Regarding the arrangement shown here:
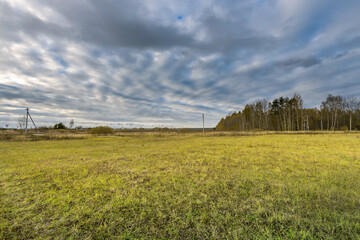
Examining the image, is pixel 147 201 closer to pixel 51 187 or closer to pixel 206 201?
pixel 206 201

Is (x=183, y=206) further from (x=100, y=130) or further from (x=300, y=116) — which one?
(x=300, y=116)

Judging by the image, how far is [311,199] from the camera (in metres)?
2.94

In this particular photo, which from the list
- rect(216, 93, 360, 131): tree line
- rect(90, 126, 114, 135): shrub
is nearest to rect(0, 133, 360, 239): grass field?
rect(90, 126, 114, 135): shrub

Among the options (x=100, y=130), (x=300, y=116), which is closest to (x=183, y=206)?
(x=100, y=130)

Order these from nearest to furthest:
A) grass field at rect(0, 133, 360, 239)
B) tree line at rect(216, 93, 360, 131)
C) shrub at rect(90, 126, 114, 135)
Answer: grass field at rect(0, 133, 360, 239) → shrub at rect(90, 126, 114, 135) → tree line at rect(216, 93, 360, 131)

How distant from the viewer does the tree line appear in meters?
46.9

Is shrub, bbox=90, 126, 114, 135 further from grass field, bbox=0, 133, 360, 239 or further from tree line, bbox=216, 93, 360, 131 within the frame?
tree line, bbox=216, 93, 360, 131

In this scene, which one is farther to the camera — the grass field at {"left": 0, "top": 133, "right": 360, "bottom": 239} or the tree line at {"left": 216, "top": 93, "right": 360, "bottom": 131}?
the tree line at {"left": 216, "top": 93, "right": 360, "bottom": 131}

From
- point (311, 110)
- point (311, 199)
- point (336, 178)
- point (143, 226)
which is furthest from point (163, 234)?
point (311, 110)

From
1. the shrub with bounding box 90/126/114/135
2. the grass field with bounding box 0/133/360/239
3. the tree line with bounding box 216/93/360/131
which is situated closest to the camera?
the grass field with bounding box 0/133/360/239

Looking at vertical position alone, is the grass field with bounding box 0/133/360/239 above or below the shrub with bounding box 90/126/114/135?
below

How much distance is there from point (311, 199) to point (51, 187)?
19.8 feet

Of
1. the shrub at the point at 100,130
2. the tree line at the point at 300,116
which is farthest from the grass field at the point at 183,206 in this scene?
the tree line at the point at 300,116

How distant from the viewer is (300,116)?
51938mm
